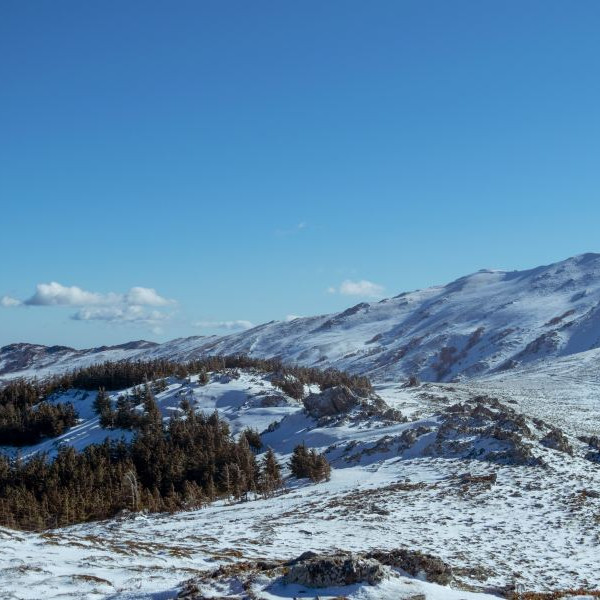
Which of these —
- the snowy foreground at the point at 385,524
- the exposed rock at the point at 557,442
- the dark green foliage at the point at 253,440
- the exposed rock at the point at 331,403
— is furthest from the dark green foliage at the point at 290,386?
the exposed rock at the point at 557,442

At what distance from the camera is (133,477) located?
42.0 metres

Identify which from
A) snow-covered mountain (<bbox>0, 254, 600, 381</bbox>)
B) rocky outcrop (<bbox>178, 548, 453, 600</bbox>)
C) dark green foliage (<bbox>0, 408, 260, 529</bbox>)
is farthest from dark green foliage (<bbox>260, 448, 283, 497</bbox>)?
snow-covered mountain (<bbox>0, 254, 600, 381</bbox>)

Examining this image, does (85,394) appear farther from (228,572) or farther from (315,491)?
(228,572)

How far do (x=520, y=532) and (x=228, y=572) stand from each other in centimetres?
1553

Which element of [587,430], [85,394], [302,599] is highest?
[85,394]

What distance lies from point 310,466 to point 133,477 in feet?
41.5

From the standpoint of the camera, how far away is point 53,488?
Answer: 143 feet

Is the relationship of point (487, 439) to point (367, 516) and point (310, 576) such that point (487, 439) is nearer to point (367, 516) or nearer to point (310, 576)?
point (367, 516)

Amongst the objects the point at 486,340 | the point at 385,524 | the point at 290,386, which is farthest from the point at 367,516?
the point at 486,340

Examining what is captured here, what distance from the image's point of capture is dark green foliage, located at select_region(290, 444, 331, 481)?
4123 cm

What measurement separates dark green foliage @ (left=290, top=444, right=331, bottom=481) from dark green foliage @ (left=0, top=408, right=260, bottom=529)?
315 cm

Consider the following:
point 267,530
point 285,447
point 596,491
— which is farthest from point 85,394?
point 596,491

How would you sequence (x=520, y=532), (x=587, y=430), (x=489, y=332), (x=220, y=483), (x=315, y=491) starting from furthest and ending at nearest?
1. (x=489, y=332)
2. (x=587, y=430)
3. (x=220, y=483)
4. (x=315, y=491)
5. (x=520, y=532)

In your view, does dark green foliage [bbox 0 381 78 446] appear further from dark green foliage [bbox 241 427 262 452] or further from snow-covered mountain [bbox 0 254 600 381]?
snow-covered mountain [bbox 0 254 600 381]
